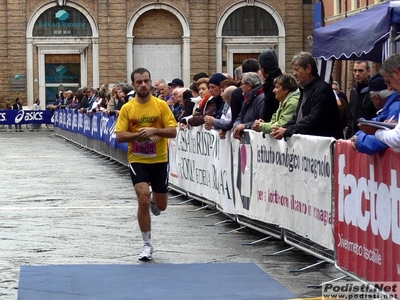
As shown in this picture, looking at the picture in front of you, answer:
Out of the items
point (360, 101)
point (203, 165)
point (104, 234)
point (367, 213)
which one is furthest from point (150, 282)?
point (203, 165)

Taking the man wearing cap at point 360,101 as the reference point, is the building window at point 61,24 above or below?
above

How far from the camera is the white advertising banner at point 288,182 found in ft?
31.9

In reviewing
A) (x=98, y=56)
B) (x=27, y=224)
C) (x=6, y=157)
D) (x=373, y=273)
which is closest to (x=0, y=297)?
(x=373, y=273)

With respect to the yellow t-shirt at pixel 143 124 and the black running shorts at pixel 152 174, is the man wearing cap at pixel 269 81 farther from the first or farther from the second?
the black running shorts at pixel 152 174

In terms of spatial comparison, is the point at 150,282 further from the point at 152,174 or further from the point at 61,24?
the point at 61,24

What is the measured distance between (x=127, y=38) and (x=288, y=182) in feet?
148

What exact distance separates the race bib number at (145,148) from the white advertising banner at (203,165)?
2.27m

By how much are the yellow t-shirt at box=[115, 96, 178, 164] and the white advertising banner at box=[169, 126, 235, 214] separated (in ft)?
7.29

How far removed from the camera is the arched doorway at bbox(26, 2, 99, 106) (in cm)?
5525

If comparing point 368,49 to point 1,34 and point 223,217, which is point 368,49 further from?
point 1,34

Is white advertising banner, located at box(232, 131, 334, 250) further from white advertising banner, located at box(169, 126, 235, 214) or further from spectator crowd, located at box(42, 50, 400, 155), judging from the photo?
white advertising banner, located at box(169, 126, 235, 214)

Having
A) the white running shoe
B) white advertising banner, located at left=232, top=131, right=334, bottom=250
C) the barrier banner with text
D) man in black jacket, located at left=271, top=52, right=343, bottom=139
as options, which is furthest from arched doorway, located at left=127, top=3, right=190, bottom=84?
the white running shoe

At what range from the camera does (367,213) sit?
27.3 ft

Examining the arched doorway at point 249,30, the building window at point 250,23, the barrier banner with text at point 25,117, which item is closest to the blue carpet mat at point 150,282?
the barrier banner with text at point 25,117
